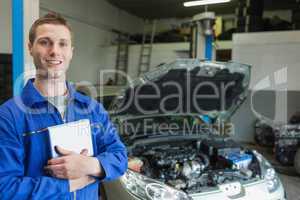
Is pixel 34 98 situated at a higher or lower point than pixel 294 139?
higher

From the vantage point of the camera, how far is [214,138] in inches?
122

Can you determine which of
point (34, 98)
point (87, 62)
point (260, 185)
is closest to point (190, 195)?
point (260, 185)

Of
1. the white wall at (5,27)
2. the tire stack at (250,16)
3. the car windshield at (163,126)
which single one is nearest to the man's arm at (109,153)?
the car windshield at (163,126)

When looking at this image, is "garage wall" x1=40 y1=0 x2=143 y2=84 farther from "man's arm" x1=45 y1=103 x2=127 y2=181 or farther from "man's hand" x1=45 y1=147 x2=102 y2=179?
"man's hand" x1=45 y1=147 x2=102 y2=179

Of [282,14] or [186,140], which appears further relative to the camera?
[282,14]

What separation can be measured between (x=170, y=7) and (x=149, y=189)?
9486mm

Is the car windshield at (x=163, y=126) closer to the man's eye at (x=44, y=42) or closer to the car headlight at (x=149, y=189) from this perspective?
the car headlight at (x=149, y=189)

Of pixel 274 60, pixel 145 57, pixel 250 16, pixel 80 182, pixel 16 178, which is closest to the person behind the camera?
pixel 16 178

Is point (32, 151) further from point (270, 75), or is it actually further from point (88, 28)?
point (88, 28)

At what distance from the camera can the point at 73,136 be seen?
109 centimetres

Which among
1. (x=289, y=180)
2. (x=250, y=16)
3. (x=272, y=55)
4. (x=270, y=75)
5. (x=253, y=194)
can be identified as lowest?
(x=289, y=180)

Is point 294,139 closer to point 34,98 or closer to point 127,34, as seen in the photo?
point 34,98

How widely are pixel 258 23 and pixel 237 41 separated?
73cm

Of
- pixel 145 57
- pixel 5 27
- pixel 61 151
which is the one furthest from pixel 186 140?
pixel 145 57
